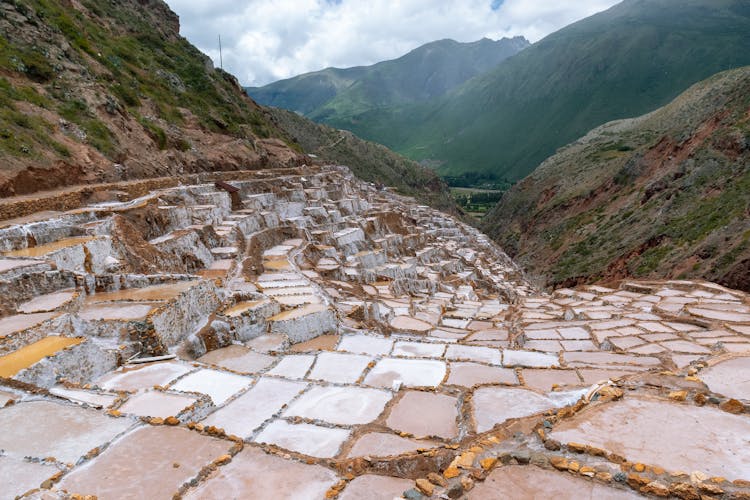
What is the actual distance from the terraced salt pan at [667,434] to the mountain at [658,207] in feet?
46.4

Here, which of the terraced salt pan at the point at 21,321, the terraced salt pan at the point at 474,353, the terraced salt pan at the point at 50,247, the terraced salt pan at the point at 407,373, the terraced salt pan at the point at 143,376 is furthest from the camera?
the terraced salt pan at the point at 50,247

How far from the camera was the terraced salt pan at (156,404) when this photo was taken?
15.5 feet

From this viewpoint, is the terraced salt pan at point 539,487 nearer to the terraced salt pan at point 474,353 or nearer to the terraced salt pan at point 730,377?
the terraced salt pan at point 730,377

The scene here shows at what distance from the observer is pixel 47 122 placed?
54.4 feet

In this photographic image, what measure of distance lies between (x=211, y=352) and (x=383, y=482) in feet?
15.6

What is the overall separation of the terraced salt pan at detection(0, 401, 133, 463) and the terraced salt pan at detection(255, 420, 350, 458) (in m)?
1.42

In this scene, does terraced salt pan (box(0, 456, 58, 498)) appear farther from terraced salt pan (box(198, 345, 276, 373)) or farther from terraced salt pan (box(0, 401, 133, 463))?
terraced salt pan (box(198, 345, 276, 373))

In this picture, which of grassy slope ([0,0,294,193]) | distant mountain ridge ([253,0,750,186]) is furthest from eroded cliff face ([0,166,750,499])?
distant mountain ridge ([253,0,750,186])

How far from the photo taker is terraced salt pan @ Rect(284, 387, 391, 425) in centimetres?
485

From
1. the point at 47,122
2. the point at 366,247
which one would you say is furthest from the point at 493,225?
the point at 47,122

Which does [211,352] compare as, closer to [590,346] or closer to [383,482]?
[383,482]

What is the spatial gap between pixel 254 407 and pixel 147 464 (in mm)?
1353

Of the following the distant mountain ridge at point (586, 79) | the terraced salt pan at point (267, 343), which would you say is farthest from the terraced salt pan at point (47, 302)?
the distant mountain ridge at point (586, 79)

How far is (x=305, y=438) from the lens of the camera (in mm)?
4461
